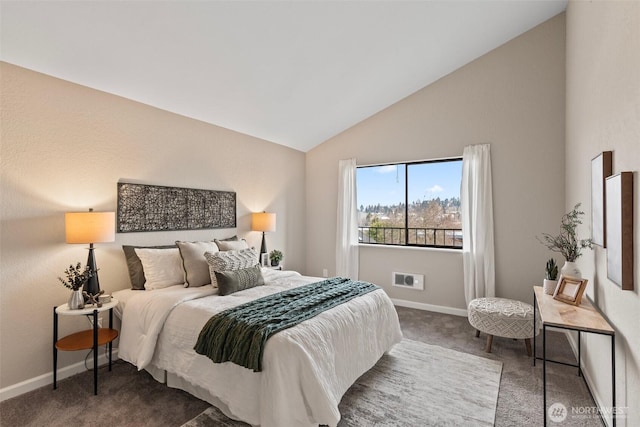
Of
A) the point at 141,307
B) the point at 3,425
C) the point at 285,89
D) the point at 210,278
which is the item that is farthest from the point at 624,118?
the point at 3,425

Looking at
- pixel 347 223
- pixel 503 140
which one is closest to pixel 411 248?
pixel 347 223

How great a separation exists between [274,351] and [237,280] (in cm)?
112

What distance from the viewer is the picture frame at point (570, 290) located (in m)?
2.18

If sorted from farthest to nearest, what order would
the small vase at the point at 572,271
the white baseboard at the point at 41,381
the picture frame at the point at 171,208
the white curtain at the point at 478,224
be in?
the white curtain at the point at 478,224 → the picture frame at the point at 171,208 → the small vase at the point at 572,271 → the white baseboard at the point at 41,381

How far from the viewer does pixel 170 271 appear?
9.61 ft

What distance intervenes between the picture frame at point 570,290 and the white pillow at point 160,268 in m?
3.23

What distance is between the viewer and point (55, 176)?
2.54 m

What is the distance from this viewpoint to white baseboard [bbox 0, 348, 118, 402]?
2277 mm

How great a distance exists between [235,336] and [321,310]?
63 centimetres

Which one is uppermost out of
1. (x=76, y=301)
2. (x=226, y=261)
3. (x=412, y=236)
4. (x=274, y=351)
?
(x=412, y=236)

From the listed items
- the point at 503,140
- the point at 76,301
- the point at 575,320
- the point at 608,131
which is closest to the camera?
the point at 575,320

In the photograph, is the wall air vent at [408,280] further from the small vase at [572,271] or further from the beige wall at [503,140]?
the small vase at [572,271]

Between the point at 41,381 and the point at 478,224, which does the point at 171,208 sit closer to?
the point at 41,381

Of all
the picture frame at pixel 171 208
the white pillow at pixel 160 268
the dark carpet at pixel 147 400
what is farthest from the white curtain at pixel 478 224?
Answer: the white pillow at pixel 160 268
